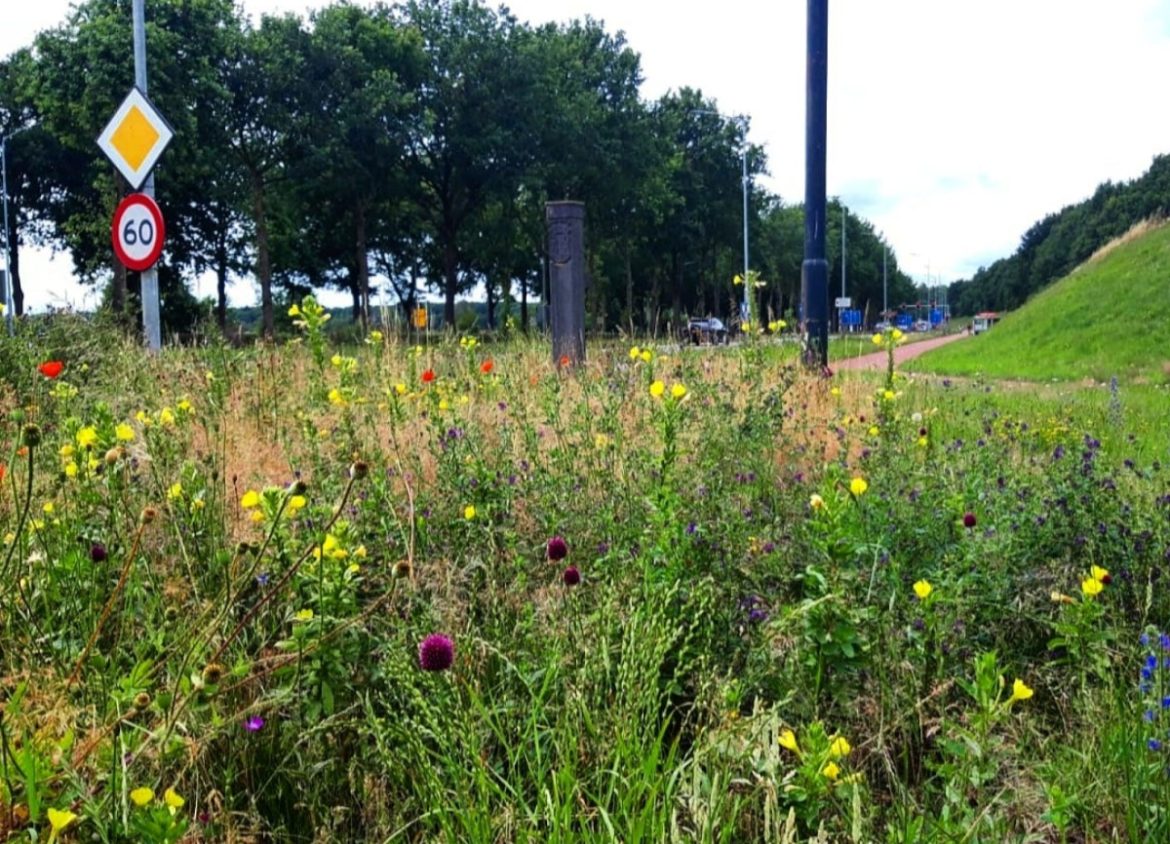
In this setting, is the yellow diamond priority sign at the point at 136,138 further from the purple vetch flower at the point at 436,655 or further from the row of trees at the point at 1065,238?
the row of trees at the point at 1065,238

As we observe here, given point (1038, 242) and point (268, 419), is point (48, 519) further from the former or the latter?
point (1038, 242)

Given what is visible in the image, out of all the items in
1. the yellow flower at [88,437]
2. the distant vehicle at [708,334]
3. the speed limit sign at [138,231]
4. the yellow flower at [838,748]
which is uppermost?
the speed limit sign at [138,231]

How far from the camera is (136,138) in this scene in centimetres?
706

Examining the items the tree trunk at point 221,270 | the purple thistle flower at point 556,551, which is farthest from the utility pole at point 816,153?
the tree trunk at point 221,270

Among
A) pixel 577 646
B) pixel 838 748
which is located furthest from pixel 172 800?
pixel 838 748

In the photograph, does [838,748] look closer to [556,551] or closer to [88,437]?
[556,551]

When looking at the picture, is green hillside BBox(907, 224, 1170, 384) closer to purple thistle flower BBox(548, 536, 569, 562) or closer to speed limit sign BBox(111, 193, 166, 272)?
speed limit sign BBox(111, 193, 166, 272)

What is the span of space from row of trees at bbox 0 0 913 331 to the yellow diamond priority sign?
11.6 metres

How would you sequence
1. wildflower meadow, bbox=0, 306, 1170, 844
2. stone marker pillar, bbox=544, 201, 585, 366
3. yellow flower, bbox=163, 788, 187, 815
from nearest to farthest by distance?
yellow flower, bbox=163, 788, 187, 815 → wildflower meadow, bbox=0, 306, 1170, 844 → stone marker pillar, bbox=544, 201, 585, 366

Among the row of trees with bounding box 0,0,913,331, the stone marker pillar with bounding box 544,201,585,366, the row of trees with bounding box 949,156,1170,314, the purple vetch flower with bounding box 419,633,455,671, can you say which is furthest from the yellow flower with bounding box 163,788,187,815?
the row of trees with bounding box 949,156,1170,314

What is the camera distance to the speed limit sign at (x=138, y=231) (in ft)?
23.1

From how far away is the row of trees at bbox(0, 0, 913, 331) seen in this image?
2344cm

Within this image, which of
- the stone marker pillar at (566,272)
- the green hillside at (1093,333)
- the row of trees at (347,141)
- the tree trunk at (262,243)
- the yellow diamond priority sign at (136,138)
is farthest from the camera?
the tree trunk at (262,243)

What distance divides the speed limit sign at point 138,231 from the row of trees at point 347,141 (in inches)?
455
